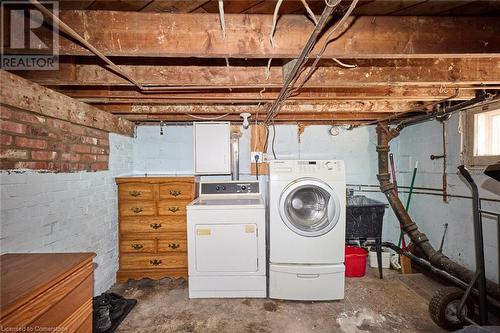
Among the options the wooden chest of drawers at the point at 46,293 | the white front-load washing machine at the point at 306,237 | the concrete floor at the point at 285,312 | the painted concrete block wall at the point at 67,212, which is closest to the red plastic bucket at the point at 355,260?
the concrete floor at the point at 285,312

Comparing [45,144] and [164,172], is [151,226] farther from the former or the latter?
[45,144]

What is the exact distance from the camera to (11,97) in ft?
4.87

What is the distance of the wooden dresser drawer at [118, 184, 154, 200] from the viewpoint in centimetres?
278

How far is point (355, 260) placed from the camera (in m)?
2.83

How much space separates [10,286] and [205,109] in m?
1.96

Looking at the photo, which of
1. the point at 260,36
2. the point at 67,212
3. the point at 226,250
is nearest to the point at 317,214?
the point at 226,250

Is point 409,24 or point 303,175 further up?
point 409,24

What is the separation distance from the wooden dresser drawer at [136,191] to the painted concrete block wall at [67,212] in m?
0.10

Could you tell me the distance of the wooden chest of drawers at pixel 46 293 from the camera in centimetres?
88

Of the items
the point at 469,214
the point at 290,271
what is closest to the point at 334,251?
the point at 290,271

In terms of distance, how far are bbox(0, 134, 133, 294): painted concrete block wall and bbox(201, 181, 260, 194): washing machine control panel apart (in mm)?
1096

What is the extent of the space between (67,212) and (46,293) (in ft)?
4.26

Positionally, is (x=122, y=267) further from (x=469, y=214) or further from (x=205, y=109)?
(x=469, y=214)

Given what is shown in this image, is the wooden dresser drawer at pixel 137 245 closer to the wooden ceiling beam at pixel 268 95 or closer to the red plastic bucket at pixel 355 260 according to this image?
the wooden ceiling beam at pixel 268 95
